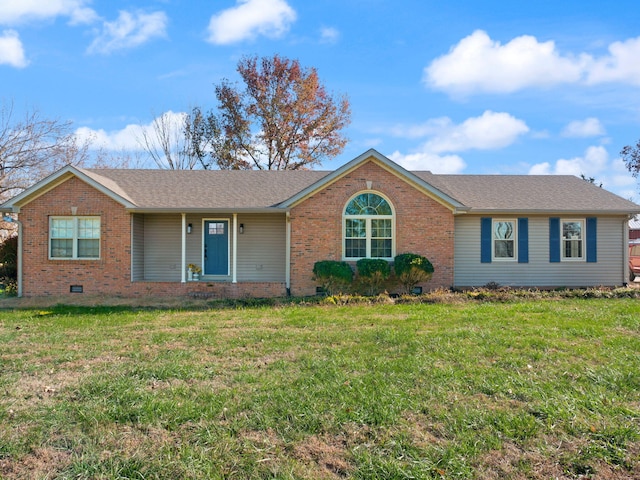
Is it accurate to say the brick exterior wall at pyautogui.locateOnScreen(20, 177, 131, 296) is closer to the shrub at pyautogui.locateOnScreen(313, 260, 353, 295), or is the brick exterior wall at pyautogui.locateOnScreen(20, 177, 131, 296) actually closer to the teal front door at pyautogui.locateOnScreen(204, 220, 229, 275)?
the teal front door at pyautogui.locateOnScreen(204, 220, 229, 275)

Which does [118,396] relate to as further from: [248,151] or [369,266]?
[248,151]

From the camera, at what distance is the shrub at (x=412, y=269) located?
45.9 feet

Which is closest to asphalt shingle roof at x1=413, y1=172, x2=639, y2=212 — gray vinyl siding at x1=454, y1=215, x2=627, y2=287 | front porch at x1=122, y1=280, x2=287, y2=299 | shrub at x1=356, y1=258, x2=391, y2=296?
gray vinyl siding at x1=454, y1=215, x2=627, y2=287

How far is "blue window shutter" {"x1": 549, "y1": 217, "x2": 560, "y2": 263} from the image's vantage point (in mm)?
15867

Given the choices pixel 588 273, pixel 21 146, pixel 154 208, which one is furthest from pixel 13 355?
pixel 21 146

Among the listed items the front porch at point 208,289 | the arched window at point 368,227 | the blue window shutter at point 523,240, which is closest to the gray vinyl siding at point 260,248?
the front porch at point 208,289

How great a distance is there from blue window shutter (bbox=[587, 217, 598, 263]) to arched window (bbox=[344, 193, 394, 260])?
6782 millimetres

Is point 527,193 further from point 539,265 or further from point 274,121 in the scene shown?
point 274,121

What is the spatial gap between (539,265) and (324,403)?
13165 mm

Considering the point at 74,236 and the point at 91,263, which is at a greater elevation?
the point at 74,236

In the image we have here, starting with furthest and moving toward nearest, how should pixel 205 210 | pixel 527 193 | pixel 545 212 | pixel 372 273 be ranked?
1. pixel 527 193
2. pixel 545 212
3. pixel 205 210
4. pixel 372 273

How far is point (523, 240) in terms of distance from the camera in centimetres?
1580

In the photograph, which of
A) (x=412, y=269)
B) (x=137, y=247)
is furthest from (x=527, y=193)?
(x=137, y=247)

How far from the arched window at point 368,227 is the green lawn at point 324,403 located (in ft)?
19.9
